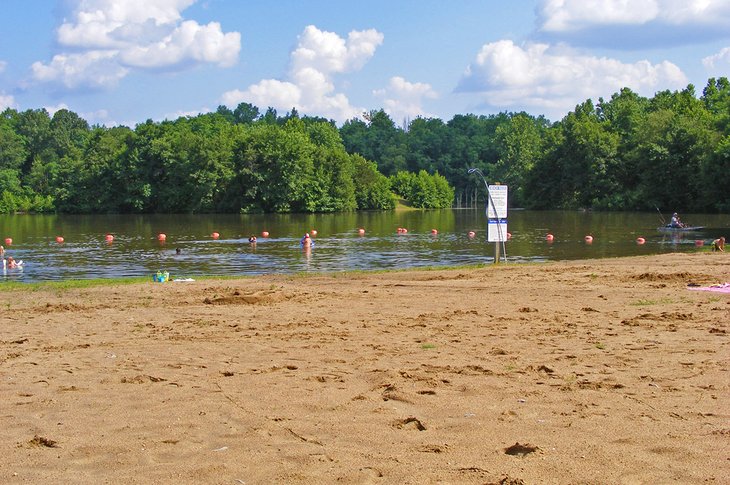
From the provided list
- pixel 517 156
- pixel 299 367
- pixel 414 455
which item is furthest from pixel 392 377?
pixel 517 156

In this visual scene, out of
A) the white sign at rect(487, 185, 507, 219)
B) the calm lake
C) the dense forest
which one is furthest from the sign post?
the dense forest

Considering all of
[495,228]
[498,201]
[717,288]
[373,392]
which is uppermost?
[498,201]

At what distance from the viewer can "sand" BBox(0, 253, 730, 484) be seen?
6.76 m

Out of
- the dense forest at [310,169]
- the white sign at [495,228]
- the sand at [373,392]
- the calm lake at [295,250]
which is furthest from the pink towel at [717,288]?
the dense forest at [310,169]

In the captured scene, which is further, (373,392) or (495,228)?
(495,228)

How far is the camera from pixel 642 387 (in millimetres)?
9078

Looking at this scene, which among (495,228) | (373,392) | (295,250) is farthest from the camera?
(295,250)

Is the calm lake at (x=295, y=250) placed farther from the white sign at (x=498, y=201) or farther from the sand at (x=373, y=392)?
the sand at (x=373, y=392)

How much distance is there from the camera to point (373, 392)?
9188 mm

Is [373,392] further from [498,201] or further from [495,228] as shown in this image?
[495,228]

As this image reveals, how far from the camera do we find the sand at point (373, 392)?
22.2 feet

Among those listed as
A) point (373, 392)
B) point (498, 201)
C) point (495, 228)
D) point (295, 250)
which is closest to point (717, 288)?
point (498, 201)

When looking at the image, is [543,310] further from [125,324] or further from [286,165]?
[286,165]

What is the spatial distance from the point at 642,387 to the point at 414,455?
358cm
